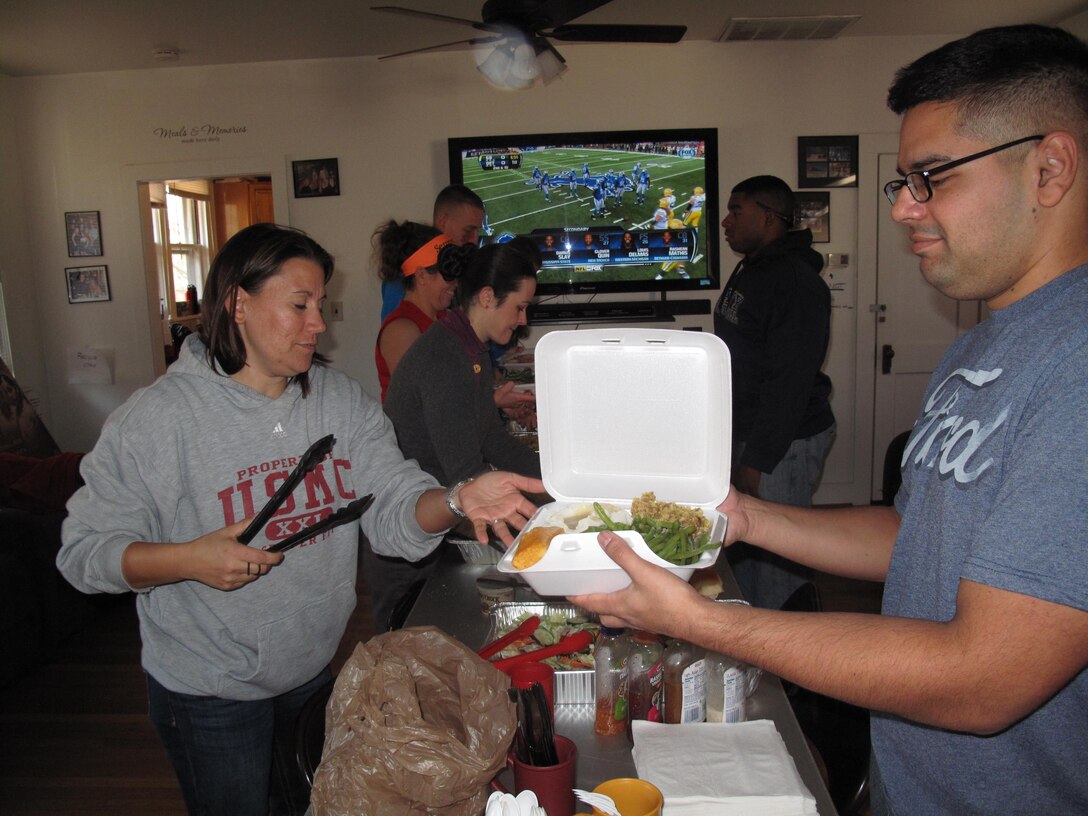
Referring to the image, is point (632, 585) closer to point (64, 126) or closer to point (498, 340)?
point (498, 340)

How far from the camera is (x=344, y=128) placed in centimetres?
538

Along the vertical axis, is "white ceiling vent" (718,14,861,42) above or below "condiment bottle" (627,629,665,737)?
above

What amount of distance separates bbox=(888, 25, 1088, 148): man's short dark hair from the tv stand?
4.18m

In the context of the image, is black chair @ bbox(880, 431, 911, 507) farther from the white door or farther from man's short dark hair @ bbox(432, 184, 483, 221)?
the white door

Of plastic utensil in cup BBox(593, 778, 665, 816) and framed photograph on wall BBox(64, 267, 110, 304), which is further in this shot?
framed photograph on wall BBox(64, 267, 110, 304)

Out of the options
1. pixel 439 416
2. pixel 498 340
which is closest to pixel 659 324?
pixel 498 340

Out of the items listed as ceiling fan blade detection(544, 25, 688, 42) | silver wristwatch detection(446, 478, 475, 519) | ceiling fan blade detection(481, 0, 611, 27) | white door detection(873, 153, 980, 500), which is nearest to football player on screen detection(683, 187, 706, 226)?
white door detection(873, 153, 980, 500)

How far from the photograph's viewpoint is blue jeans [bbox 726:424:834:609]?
9.87 ft

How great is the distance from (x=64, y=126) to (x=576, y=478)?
5.68m

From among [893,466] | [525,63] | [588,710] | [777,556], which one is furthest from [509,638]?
[525,63]

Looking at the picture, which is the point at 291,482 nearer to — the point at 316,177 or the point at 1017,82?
the point at 1017,82

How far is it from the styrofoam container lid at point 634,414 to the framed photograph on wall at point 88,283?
5324 millimetres

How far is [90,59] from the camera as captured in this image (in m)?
5.14

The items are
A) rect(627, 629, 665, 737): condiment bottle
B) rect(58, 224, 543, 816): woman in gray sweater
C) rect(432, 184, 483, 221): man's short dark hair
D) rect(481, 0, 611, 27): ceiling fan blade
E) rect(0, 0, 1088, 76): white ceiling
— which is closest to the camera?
rect(627, 629, 665, 737): condiment bottle
